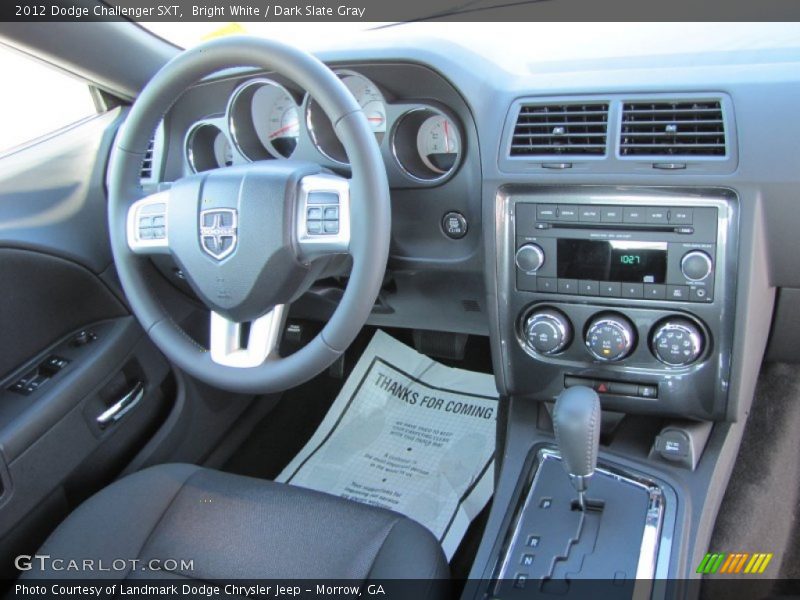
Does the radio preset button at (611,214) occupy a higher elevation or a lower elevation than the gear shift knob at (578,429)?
higher

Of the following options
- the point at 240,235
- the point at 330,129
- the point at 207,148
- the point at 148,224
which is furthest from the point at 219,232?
the point at 207,148

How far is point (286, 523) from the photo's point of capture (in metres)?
1.20

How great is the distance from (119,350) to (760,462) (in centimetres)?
127

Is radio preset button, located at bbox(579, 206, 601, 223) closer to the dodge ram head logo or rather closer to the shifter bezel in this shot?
the shifter bezel

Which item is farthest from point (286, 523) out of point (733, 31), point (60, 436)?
point (733, 31)

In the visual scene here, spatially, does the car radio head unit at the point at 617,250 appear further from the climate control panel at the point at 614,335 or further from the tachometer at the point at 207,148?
the tachometer at the point at 207,148

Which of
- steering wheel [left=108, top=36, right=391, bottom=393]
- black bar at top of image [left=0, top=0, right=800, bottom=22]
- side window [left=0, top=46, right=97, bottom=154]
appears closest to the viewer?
steering wheel [left=108, top=36, right=391, bottom=393]

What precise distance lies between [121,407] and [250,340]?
540 millimetres

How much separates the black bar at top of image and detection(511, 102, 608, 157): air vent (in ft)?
1.00

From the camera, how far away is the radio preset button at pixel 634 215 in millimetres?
1153

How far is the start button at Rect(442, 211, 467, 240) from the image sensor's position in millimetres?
1410

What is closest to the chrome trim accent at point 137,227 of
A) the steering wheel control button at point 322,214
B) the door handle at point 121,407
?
the steering wheel control button at point 322,214

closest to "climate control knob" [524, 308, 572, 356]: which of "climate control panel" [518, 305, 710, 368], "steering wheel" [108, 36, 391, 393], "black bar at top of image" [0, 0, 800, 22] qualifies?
"climate control panel" [518, 305, 710, 368]

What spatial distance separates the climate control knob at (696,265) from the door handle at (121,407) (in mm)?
1113
